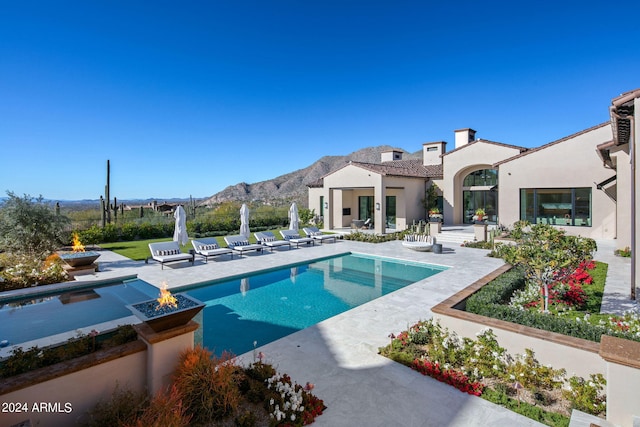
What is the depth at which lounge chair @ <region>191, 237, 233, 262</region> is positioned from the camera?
1426cm

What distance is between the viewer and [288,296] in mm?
A: 10219

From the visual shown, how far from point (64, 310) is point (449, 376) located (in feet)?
27.5

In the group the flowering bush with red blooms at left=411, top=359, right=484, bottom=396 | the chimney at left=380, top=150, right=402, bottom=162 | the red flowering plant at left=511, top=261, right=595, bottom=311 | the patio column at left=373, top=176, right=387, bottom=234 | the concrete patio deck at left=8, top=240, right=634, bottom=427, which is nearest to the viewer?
the concrete patio deck at left=8, top=240, right=634, bottom=427

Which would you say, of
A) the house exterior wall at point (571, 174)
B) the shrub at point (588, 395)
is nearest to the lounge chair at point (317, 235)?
the house exterior wall at point (571, 174)

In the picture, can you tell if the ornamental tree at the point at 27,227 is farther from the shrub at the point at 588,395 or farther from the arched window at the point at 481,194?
the arched window at the point at 481,194

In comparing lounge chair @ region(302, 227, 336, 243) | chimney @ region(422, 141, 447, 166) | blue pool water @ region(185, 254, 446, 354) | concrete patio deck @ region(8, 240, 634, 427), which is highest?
chimney @ region(422, 141, 447, 166)

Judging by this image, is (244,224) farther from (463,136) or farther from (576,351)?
(463,136)

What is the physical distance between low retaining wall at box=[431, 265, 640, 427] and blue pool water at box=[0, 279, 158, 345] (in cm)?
650

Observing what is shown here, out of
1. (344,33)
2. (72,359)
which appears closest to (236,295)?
(72,359)

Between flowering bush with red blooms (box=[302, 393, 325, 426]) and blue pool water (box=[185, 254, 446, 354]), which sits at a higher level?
flowering bush with red blooms (box=[302, 393, 325, 426])

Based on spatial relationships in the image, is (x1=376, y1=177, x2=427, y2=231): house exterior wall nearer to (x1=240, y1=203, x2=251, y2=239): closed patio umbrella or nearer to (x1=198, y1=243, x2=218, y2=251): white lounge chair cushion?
(x1=240, y1=203, x2=251, y2=239): closed patio umbrella

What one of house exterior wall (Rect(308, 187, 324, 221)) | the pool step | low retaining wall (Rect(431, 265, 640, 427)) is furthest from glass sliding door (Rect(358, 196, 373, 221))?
low retaining wall (Rect(431, 265, 640, 427))

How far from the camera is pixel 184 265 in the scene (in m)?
13.4

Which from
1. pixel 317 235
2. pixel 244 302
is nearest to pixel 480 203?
pixel 317 235
